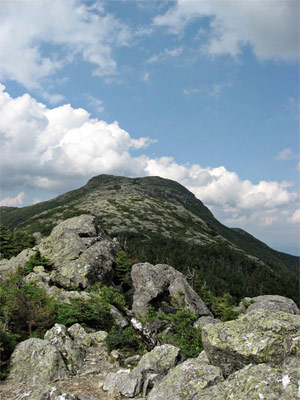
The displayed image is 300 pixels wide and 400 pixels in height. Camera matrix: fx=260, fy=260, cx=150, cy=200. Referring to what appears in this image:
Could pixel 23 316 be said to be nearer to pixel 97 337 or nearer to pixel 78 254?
pixel 97 337

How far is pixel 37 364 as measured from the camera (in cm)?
1415

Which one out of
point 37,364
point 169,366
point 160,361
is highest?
point 160,361

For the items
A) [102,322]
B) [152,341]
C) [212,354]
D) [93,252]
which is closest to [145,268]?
[93,252]

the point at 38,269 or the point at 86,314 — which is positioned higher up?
the point at 38,269

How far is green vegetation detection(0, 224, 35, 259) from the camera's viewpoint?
4453cm

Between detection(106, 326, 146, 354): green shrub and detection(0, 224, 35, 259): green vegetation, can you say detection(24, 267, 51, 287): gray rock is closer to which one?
detection(106, 326, 146, 354): green shrub

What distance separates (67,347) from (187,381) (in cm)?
914

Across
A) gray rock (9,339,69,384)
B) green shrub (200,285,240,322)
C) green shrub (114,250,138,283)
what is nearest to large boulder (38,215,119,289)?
green shrub (114,250,138,283)

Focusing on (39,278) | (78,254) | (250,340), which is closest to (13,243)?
(78,254)

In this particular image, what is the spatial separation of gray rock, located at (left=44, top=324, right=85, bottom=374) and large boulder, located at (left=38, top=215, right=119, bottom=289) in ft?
41.0

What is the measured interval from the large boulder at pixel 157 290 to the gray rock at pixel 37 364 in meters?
16.8

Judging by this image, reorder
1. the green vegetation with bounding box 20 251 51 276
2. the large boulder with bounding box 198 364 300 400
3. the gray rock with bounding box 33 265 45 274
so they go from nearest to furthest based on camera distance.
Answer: the large boulder with bounding box 198 364 300 400, the gray rock with bounding box 33 265 45 274, the green vegetation with bounding box 20 251 51 276

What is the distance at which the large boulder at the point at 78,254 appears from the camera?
3058 cm

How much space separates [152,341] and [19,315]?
990 centimetres
